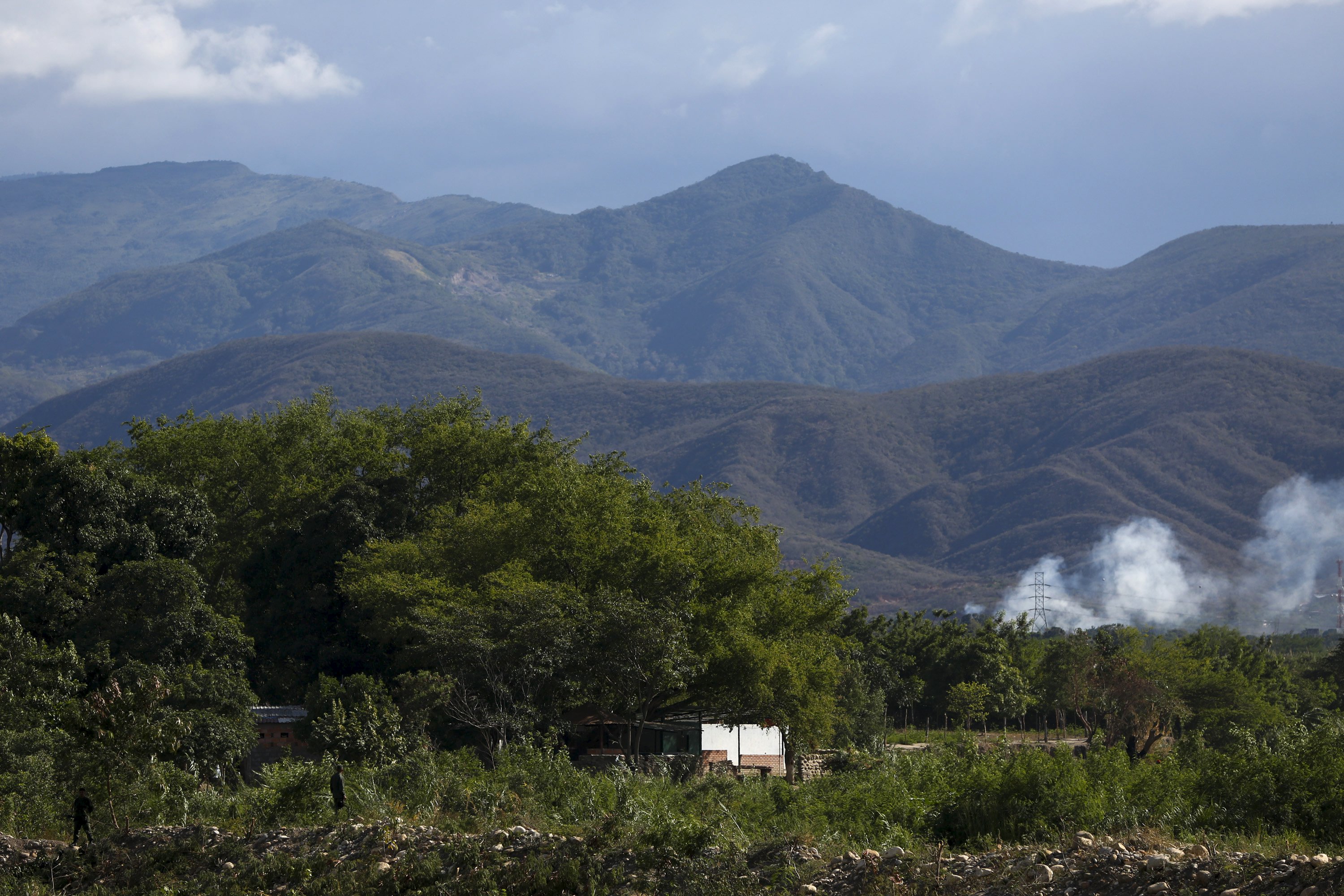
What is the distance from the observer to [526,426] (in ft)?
157

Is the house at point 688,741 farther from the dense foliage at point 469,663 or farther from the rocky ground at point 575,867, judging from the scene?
the rocky ground at point 575,867

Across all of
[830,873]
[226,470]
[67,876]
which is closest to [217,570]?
[226,470]

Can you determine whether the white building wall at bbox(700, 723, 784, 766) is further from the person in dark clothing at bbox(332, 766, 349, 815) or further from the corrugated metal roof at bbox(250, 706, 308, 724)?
the person in dark clothing at bbox(332, 766, 349, 815)

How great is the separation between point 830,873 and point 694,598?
66.0ft

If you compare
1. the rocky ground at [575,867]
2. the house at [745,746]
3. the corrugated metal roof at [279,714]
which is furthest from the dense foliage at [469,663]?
the house at [745,746]

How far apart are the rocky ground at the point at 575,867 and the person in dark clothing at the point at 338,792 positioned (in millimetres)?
664

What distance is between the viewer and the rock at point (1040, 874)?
615 inches

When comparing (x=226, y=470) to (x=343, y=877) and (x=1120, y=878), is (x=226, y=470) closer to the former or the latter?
(x=343, y=877)

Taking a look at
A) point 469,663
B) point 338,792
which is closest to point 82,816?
point 338,792

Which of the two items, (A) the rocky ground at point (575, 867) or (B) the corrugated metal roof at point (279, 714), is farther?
(B) the corrugated metal roof at point (279, 714)

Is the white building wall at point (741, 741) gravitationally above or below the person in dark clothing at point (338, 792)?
below

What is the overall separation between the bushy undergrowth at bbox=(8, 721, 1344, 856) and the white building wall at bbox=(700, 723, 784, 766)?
2086 centimetres

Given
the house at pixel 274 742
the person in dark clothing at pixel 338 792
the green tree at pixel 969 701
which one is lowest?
the green tree at pixel 969 701

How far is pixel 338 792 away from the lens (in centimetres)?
2148
